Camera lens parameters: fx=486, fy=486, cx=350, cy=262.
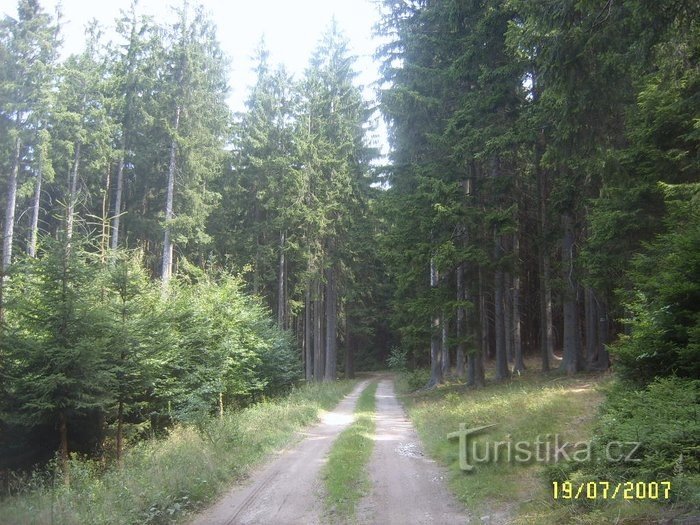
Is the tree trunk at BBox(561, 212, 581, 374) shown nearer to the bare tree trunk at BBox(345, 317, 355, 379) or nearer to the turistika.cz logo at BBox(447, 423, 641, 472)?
the turistika.cz logo at BBox(447, 423, 641, 472)

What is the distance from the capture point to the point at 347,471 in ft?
30.1

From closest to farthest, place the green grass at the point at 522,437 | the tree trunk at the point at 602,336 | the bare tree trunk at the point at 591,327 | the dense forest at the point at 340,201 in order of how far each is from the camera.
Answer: the green grass at the point at 522,437 < the dense forest at the point at 340,201 < the tree trunk at the point at 602,336 < the bare tree trunk at the point at 591,327

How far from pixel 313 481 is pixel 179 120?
21736mm

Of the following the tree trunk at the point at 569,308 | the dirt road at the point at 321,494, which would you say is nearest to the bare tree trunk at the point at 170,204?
the dirt road at the point at 321,494

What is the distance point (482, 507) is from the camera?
6.77 meters

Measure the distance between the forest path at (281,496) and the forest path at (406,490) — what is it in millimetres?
872

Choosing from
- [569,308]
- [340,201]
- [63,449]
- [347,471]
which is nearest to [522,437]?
[347,471]

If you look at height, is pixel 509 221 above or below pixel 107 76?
below

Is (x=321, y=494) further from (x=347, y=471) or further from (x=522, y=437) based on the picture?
(x=522, y=437)

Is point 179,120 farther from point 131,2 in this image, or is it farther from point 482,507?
point 482,507

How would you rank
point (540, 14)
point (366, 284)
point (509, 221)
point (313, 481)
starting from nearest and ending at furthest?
point (540, 14) < point (313, 481) < point (509, 221) < point (366, 284)

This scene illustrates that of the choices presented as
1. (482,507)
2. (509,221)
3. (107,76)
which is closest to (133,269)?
(482,507)
